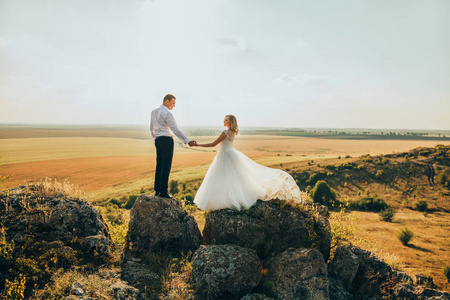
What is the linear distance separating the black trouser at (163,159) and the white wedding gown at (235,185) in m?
1.57

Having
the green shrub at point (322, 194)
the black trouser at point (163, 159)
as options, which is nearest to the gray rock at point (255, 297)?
the black trouser at point (163, 159)

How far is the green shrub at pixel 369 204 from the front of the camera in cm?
2928

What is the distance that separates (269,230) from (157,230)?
163 inches

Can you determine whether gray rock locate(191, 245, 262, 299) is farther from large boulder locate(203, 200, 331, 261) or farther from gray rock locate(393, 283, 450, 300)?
gray rock locate(393, 283, 450, 300)

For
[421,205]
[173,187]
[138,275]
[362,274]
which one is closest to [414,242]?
[362,274]

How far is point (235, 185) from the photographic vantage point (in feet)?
29.3

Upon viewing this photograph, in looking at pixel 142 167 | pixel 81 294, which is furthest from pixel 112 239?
pixel 142 167

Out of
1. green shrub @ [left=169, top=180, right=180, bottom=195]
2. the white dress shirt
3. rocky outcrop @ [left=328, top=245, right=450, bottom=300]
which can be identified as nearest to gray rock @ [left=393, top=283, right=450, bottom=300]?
rocky outcrop @ [left=328, top=245, right=450, bottom=300]

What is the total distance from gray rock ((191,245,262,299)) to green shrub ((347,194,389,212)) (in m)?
27.5

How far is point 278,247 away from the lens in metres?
8.23

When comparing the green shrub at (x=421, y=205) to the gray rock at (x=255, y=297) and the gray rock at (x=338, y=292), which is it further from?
the gray rock at (x=255, y=297)

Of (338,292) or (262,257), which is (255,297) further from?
(338,292)

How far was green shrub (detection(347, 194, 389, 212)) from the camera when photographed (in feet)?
96.1

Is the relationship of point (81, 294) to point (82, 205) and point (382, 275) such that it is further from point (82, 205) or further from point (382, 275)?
point (382, 275)
